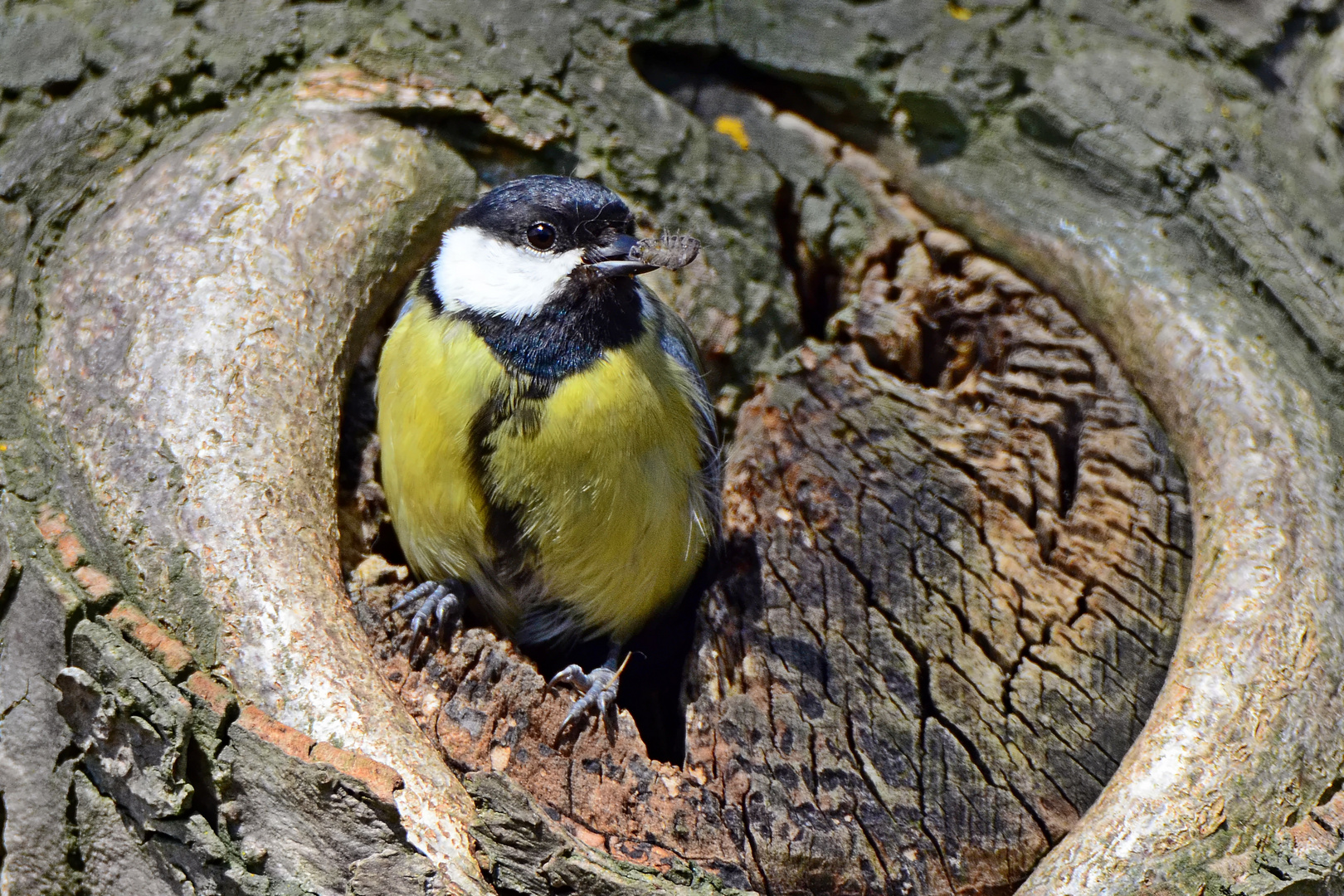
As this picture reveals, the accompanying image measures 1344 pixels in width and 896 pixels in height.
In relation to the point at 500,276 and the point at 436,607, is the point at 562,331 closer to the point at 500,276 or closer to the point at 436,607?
the point at 500,276

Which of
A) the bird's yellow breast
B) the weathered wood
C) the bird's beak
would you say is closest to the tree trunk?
the weathered wood

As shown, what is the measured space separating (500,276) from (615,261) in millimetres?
261

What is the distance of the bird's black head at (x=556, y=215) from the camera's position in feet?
7.31

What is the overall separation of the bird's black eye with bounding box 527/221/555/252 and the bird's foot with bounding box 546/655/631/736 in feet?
3.05

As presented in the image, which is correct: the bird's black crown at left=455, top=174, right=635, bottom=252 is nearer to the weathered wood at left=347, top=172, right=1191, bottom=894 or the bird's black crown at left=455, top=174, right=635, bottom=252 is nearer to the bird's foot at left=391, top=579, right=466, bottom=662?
the weathered wood at left=347, top=172, right=1191, bottom=894

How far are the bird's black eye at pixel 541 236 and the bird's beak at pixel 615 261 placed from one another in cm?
8

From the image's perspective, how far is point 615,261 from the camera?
2229mm

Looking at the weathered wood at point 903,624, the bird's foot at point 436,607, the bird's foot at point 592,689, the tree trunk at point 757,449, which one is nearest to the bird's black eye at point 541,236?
the tree trunk at point 757,449

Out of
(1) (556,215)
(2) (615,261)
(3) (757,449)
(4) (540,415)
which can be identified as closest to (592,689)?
(4) (540,415)

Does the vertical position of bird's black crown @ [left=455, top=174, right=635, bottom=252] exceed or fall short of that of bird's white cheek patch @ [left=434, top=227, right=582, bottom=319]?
it exceeds it

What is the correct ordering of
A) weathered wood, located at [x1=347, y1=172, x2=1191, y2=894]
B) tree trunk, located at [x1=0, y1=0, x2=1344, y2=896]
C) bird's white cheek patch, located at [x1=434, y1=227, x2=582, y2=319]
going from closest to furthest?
tree trunk, located at [x1=0, y1=0, x2=1344, y2=896], weathered wood, located at [x1=347, y1=172, x2=1191, y2=894], bird's white cheek patch, located at [x1=434, y1=227, x2=582, y2=319]

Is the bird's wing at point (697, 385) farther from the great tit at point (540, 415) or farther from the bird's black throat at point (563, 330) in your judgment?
the bird's black throat at point (563, 330)

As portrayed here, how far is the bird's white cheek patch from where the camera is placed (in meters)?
2.25

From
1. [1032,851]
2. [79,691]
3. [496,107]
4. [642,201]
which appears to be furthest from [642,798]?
[496,107]
